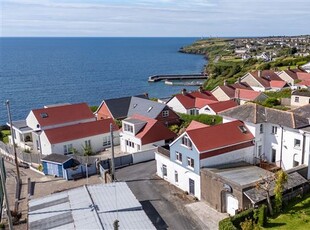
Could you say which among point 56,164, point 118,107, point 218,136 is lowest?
point 56,164

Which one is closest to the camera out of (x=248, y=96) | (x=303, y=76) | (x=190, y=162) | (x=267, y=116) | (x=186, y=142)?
(x=190, y=162)

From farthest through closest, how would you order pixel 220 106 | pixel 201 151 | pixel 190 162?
1. pixel 220 106
2. pixel 190 162
3. pixel 201 151

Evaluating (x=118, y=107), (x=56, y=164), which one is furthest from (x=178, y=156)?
(x=118, y=107)

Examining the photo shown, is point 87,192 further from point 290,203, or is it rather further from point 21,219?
point 290,203

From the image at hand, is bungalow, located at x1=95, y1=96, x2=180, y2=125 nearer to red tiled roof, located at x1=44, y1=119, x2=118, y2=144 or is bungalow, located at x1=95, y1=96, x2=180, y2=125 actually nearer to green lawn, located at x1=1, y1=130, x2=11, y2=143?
red tiled roof, located at x1=44, y1=119, x2=118, y2=144

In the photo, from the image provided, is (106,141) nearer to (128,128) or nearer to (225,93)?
(128,128)

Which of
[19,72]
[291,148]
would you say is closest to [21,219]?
[291,148]

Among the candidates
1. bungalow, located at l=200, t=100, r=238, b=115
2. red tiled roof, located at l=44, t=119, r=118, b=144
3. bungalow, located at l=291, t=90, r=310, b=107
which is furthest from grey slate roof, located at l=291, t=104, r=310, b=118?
red tiled roof, located at l=44, t=119, r=118, b=144

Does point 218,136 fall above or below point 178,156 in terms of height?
above
